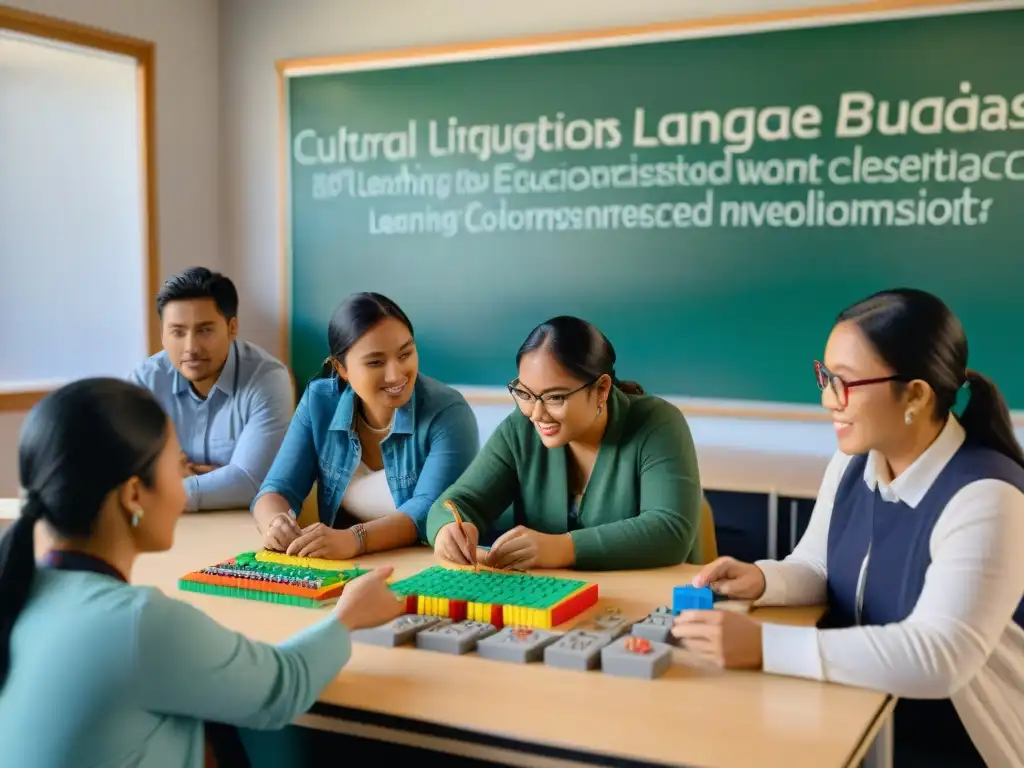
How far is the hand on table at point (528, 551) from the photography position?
6.72 ft

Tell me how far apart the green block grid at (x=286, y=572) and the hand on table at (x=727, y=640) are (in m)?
0.70

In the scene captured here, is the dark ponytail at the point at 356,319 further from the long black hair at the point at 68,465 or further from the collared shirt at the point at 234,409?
the long black hair at the point at 68,465

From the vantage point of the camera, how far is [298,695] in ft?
4.51

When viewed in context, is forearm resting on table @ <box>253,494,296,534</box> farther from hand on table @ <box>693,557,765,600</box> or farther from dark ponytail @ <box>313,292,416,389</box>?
hand on table @ <box>693,557,765,600</box>

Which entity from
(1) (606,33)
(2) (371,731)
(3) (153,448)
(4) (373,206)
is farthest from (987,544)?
(4) (373,206)

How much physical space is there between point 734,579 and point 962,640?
1.56 feet

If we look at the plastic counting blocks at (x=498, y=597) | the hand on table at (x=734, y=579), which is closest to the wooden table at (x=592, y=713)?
the plastic counting blocks at (x=498, y=597)

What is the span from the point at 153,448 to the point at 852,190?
2945 mm

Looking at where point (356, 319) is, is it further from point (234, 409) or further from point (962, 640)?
point (962, 640)

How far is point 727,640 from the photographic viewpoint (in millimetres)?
1550

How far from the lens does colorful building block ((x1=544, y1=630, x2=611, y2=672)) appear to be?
5.01ft

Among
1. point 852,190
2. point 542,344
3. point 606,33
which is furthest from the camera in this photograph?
point 606,33

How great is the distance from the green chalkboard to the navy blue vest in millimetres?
1937

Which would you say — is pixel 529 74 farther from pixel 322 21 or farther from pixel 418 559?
pixel 418 559
